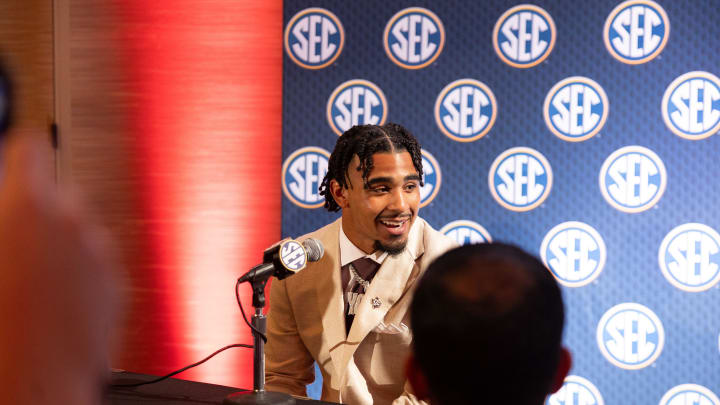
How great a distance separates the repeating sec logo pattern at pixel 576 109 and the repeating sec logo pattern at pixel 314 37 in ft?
2.47

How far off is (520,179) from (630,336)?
62 centimetres

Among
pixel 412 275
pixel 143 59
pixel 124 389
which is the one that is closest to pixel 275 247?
pixel 124 389

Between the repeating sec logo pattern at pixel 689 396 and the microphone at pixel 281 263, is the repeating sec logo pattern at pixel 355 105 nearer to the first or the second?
the microphone at pixel 281 263

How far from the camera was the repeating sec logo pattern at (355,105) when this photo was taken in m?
2.11

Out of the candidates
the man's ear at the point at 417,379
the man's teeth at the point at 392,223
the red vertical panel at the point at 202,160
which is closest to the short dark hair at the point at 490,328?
the man's ear at the point at 417,379

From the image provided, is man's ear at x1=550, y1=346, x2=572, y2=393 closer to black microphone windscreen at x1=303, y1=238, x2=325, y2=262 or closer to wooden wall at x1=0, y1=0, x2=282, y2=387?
black microphone windscreen at x1=303, y1=238, x2=325, y2=262

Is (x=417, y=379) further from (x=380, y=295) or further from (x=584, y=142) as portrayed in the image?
(x=584, y=142)

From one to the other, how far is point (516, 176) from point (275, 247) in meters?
1.12

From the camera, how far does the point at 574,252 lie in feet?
6.50

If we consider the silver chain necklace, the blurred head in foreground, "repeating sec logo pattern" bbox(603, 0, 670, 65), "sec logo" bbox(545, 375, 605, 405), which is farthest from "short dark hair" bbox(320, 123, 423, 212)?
the blurred head in foreground

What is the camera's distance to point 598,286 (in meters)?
1.98

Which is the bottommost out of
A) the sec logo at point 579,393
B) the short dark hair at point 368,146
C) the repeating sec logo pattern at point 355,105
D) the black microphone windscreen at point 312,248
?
the sec logo at point 579,393

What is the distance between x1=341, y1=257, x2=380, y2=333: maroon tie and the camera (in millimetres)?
1575

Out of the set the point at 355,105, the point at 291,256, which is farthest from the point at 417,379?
the point at 355,105
